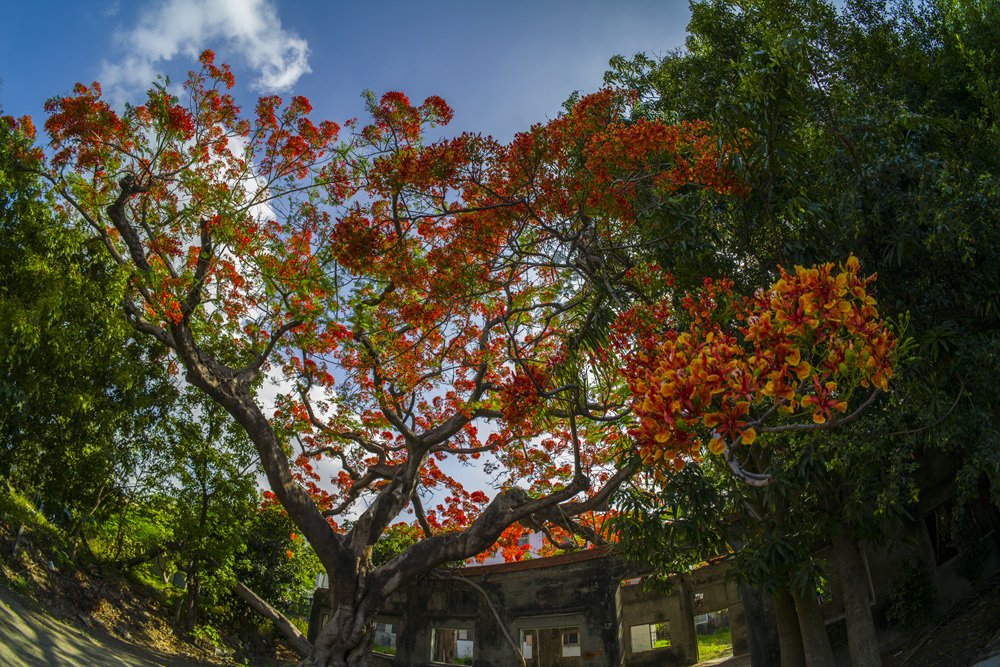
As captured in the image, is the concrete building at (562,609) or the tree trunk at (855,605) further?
the concrete building at (562,609)

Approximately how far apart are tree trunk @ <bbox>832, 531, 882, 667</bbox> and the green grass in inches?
234

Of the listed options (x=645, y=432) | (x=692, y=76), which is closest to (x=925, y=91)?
(x=692, y=76)

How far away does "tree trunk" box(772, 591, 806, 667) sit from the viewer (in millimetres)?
7395

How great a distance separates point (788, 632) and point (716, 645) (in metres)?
8.12

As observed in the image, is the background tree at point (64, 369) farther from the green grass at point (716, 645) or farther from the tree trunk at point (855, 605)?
the green grass at point (716, 645)

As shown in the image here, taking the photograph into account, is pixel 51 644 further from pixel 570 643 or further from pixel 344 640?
pixel 570 643

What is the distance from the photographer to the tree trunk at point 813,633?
22.6 feet

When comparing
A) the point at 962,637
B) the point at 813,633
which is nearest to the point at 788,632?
the point at 813,633

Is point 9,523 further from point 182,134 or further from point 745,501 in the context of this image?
point 745,501

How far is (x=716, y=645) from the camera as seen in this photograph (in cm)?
1459

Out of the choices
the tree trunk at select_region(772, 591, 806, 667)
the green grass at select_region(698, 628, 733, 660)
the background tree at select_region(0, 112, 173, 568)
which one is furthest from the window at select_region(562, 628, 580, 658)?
the background tree at select_region(0, 112, 173, 568)

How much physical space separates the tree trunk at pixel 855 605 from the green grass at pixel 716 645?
594 cm

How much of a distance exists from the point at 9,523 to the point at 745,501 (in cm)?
1044

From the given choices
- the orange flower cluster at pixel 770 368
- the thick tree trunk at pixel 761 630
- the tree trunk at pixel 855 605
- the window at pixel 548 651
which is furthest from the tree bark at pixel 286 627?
the orange flower cluster at pixel 770 368
